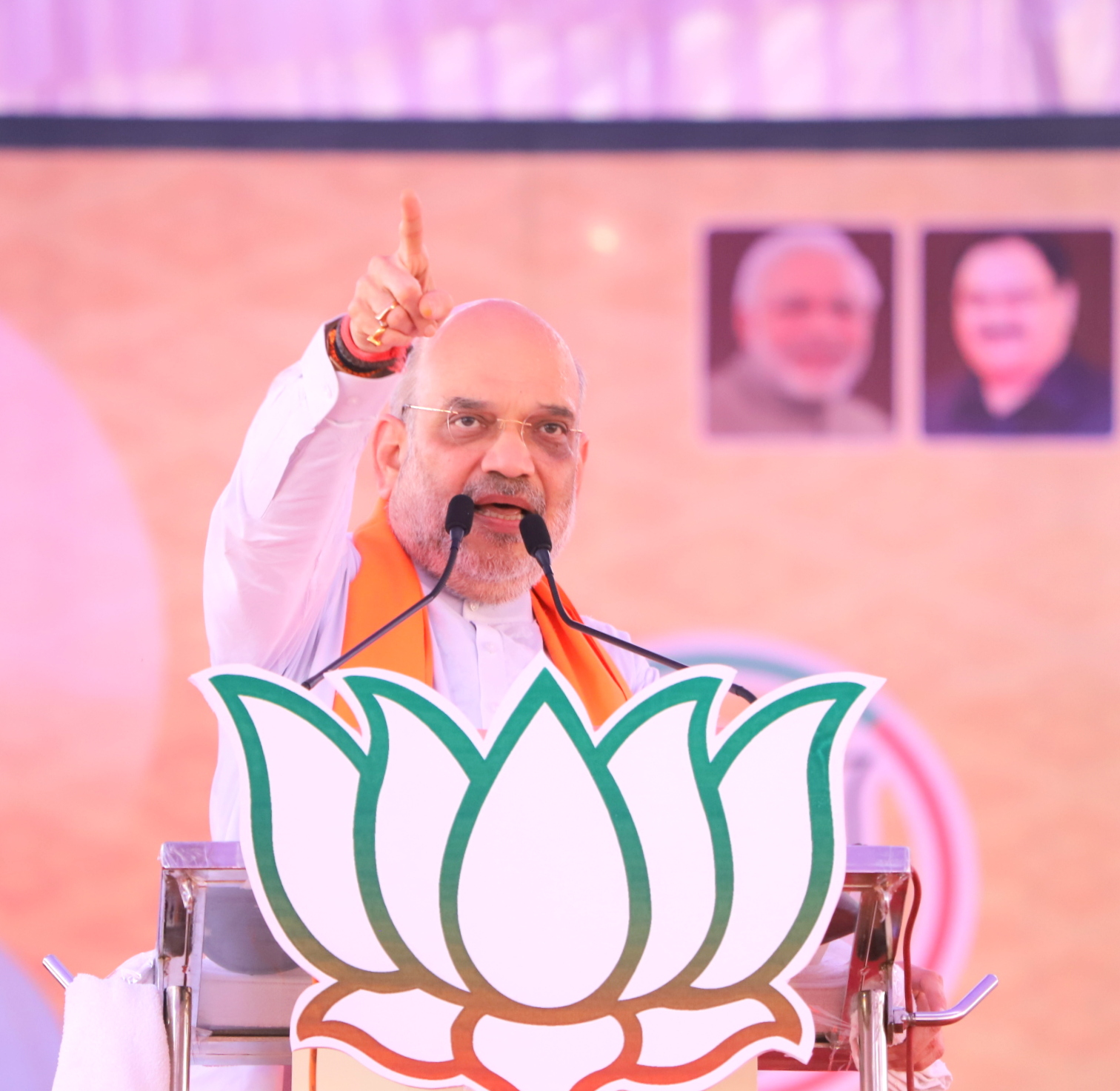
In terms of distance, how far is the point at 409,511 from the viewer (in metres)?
2.10

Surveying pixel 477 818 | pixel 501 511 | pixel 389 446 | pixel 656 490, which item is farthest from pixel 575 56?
pixel 477 818

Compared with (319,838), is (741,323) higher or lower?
higher

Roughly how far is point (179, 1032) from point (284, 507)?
714 millimetres

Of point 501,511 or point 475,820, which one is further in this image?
point 501,511

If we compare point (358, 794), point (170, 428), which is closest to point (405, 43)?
point (170, 428)

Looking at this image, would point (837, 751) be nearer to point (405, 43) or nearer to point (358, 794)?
point (358, 794)

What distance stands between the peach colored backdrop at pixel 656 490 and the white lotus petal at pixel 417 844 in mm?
2258

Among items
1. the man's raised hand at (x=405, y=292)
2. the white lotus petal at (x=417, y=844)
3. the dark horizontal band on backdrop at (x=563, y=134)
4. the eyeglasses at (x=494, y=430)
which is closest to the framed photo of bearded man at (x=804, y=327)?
the dark horizontal band on backdrop at (x=563, y=134)

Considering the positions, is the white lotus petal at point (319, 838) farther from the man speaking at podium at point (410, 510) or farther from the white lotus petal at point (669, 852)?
the man speaking at podium at point (410, 510)

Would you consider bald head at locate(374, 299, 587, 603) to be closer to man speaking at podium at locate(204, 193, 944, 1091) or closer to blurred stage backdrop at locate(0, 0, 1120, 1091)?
man speaking at podium at locate(204, 193, 944, 1091)

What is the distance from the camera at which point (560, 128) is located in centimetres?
350

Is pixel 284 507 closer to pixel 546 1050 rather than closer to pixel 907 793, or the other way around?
pixel 546 1050

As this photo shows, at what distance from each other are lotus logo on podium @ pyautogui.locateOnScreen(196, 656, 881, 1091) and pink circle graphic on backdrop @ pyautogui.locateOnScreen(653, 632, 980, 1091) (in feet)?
7.04

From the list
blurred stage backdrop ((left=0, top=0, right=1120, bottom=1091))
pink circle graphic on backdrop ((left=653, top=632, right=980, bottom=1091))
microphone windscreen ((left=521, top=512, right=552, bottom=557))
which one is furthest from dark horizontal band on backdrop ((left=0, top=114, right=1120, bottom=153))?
microphone windscreen ((left=521, top=512, right=552, bottom=557))
